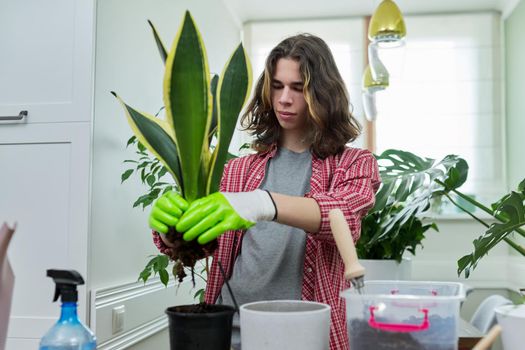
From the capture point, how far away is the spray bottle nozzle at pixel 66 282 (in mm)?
624

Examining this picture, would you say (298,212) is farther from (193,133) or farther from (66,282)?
(66,282)

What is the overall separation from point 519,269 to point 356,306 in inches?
137

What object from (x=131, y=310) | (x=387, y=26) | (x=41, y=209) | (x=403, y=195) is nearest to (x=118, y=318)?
(x=131, y=310)

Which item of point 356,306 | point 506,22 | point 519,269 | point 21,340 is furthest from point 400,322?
point 506,22

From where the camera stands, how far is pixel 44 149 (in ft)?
6.32

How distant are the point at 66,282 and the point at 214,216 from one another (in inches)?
7.6

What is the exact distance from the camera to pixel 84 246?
187 cm

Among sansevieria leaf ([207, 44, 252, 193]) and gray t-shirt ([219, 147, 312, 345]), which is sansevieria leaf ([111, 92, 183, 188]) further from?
gray t-shirt ([219, 147, 312, 345])

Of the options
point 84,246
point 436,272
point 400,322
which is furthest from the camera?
point 436,272

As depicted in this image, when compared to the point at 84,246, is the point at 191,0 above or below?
above

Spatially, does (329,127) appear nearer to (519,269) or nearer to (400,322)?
(400,322)

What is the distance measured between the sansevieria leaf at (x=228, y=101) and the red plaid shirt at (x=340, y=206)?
25 centimetres

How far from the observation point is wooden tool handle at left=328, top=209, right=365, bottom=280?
0.64 metres

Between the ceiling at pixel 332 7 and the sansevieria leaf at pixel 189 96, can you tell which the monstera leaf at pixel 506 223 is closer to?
the sansevieria leaf at pixel 189 96
